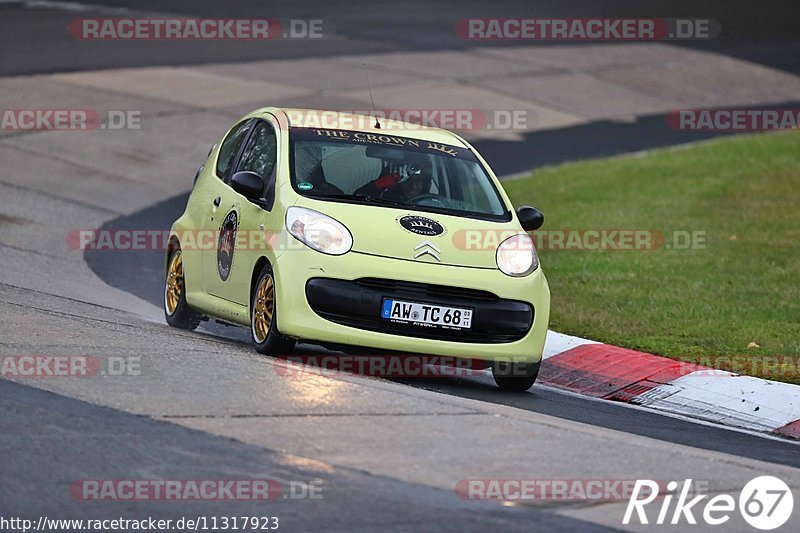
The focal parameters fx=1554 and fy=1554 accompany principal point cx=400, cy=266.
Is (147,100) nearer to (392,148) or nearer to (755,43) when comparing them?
(392,148)

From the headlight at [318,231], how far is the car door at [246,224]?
0.16 meters

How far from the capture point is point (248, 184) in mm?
9852

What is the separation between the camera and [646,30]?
30.8 metres

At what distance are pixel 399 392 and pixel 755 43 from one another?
23888 mm

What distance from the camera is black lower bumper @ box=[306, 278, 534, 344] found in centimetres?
919

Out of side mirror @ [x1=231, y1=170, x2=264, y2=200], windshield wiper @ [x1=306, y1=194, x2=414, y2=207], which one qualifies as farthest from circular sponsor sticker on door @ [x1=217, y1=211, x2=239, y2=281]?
windshield wiper @ [x1=306, y1=194, x2=414, y2=207]

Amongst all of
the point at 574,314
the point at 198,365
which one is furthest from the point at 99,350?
the point at 574,314

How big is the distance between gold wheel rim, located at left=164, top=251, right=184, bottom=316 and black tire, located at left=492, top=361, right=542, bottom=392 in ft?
8.43
